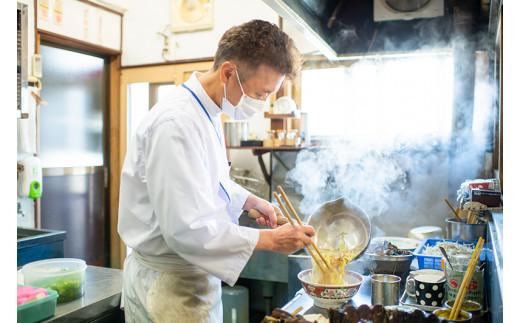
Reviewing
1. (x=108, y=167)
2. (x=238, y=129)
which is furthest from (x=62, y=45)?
(x=238, y=129)

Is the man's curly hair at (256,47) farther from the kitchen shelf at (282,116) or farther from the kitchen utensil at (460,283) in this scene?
the kitchen shelf at (282,116)

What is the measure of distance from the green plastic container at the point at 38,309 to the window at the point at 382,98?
3.13 metres

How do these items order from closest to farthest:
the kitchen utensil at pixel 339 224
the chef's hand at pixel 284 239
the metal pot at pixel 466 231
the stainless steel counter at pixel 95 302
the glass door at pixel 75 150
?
the chef's hand at pixel 284 239, the stainless steel counter at pixel 95 302, the kitchen utensil at pixel 339 224, the metal pot at pixel 466 231, the glass door at pixel 75 150

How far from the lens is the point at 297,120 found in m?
4.64

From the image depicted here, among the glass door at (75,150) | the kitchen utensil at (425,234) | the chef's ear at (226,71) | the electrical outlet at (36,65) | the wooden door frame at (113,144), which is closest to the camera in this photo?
the chef's ear at (226,71)

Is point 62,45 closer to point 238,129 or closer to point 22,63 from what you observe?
point 22,63

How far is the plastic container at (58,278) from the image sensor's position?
2.16 m

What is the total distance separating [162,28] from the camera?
5.09 meters

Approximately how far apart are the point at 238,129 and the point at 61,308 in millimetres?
2680

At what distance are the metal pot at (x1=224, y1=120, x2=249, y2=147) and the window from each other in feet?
2.28

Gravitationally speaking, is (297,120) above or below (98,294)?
above

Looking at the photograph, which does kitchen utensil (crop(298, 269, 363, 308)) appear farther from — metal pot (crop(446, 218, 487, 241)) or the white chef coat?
A: metal pot (crop(446, 218, 487, 241))

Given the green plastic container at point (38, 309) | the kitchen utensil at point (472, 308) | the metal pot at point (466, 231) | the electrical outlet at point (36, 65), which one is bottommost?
the green plastic container at point (38, 309)

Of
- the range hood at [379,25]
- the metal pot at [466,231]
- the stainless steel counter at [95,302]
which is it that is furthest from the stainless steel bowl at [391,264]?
the stainless steel counter at [95,302]
